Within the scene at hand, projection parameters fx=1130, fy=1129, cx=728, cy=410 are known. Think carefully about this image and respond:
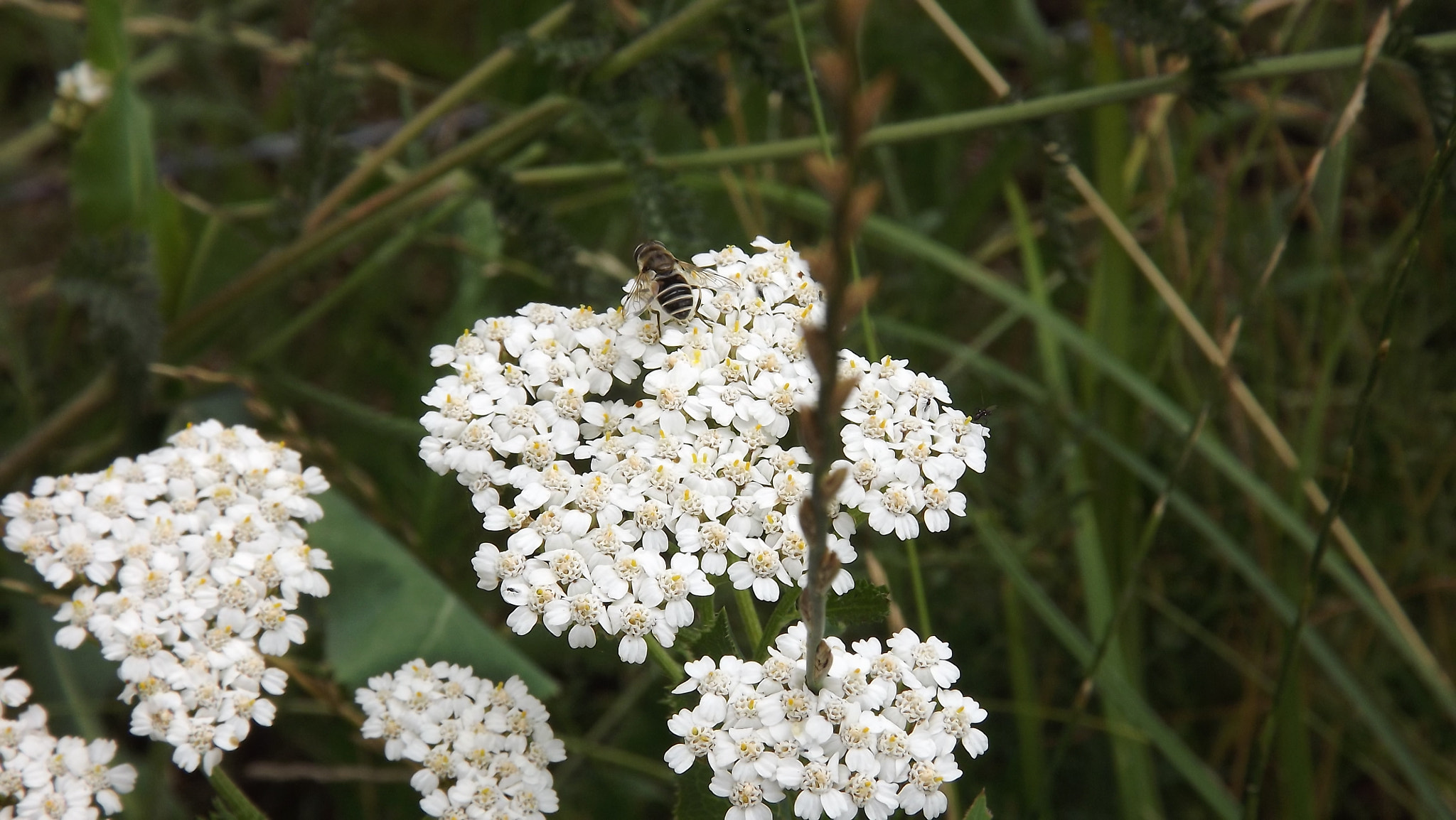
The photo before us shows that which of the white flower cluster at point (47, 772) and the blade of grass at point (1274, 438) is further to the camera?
the blade of grass at point (1274, 438)

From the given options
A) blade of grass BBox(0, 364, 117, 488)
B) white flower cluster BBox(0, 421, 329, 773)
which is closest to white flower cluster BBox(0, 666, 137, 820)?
white flower cluster BBox(0, 421, 329, 773)

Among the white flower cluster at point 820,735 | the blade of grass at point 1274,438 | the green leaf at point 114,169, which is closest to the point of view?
the white flower cluster at point 820,735

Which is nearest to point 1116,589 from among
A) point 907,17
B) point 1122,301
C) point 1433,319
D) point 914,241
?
point 1122,301

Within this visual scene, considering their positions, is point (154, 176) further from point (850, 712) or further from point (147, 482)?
point (850, 712)

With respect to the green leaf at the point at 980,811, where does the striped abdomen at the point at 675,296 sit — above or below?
above

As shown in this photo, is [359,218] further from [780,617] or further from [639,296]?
[780,617]

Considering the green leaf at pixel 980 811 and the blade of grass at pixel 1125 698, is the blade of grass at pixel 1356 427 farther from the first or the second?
the green leaf at pixel 980 811

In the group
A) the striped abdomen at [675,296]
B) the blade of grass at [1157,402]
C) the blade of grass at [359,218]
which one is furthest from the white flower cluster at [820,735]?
the blade of grass at [359,218]
